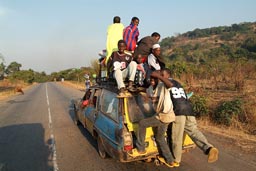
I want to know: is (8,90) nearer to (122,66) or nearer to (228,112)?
(122,66)

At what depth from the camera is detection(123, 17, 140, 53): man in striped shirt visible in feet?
21.7

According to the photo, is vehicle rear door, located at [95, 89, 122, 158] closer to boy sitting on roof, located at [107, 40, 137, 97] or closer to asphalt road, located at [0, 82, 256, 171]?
boy sitting on roof, located at [107, 40, 137, 97]

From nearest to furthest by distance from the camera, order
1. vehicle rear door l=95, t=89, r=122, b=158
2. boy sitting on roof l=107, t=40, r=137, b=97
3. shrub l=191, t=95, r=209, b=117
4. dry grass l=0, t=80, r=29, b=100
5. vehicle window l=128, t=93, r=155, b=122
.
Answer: vehicle rear door l=95, t=89, r=122, b=158, vehicle window l=128, t=93, r=155, b=122, boy sitting on roof l=107, t=40, r=137, b=97, shrub l=191, t=95, r=209, b=117, dry grass l=0, t=80, r=29, b=100

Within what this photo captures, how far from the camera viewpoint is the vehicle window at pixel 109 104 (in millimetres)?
4847

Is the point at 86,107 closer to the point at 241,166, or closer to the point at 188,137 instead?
the point at 188,137

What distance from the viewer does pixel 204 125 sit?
7.97 m

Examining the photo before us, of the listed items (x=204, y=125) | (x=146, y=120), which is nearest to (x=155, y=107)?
(x=146, y=120)

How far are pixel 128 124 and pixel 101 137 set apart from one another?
0.93 m

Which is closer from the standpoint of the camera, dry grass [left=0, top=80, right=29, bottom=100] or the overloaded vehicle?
the overloaded vehicle

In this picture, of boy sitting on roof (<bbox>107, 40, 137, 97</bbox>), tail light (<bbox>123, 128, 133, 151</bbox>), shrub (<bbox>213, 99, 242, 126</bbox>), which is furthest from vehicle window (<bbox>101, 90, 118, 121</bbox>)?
shrub (<bbox>213, 99, 242, 126</bbox>)

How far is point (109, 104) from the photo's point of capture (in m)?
5.20

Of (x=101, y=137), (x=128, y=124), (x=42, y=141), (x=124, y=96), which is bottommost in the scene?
(x=42, y=141)

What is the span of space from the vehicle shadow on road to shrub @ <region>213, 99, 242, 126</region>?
202 inches

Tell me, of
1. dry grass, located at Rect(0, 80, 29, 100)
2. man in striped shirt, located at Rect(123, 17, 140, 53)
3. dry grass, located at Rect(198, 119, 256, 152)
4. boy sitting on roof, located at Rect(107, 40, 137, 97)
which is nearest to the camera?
boy sitting on roof, located at Rect(107, 40, 137, 97)
